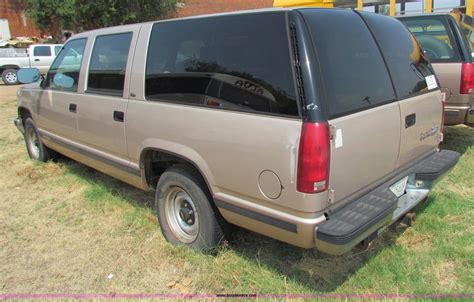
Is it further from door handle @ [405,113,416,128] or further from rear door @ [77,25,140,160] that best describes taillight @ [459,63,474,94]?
rear door @ [77,25,140,160]

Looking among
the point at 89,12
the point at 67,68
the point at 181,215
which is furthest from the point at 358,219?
the point at 89,12

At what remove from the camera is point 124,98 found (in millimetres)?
3555

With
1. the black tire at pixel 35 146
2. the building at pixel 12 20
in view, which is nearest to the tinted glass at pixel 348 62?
the black tire at pixel 35 146

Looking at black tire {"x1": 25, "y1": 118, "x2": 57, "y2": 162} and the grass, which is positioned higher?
black tire {"x1": 25, "y1": 118, "x2": 57, "y2": 162}

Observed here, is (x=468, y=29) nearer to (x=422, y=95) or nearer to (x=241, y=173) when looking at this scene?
(x=422, y=95)

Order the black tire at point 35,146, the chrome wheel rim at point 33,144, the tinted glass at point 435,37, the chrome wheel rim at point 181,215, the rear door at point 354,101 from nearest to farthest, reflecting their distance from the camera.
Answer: the rear door at point 354,101, the chrome wheel rim at point 181,215, the tinted glass at point 435,37, the black tire at point 35,146, the chrome wheel rim at point 33,144

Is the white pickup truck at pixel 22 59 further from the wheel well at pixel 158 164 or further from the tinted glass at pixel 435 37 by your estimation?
the wheel well at pixel 158 164

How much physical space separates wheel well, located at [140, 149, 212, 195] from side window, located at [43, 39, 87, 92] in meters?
1.44

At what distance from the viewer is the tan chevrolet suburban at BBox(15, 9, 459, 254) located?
2363 mm

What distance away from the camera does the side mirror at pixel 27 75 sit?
5.13 meters

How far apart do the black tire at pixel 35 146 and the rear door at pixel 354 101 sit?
450cm

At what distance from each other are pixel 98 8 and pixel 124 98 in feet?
83.9

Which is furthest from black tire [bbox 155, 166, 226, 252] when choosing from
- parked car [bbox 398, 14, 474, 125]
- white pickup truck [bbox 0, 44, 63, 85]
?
white pickup truck [bbox 0, 44, 63, 85]

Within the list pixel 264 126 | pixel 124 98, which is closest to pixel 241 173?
pixel 264 126
